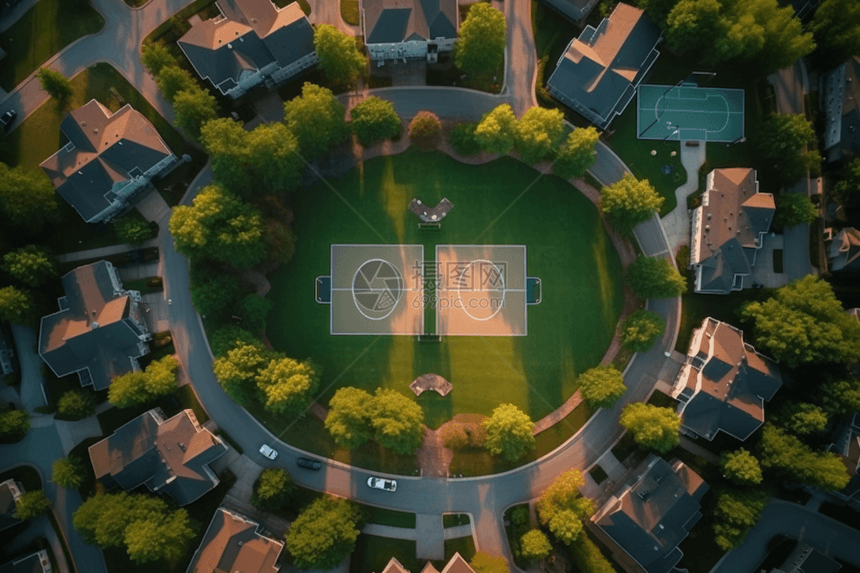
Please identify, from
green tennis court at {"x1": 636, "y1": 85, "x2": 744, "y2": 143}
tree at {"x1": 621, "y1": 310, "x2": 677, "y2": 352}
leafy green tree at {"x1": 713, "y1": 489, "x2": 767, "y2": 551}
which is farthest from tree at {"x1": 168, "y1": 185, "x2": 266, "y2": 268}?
leafy green tree at {"x1": 713, "y1": 489, "x2": 767, "y2": 551}

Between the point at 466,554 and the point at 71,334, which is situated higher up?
the point at 71,334

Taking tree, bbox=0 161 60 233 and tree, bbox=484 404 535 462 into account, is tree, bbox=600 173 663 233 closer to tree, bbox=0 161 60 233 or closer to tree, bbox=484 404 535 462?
tree, bbox=484 404 535 462

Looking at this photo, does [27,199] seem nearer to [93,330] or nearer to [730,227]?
[93,330]

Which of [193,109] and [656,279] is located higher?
[193,109]

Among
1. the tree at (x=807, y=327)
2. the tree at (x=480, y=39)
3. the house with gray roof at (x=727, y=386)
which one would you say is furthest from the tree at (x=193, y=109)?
the tree at (x=807, y=327)

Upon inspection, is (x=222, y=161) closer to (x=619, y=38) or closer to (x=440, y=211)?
(x=440, y=211)

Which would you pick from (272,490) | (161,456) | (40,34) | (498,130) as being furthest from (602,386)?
(40,34)

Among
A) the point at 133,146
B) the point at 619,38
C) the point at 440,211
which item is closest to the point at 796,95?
the point at 619,38
